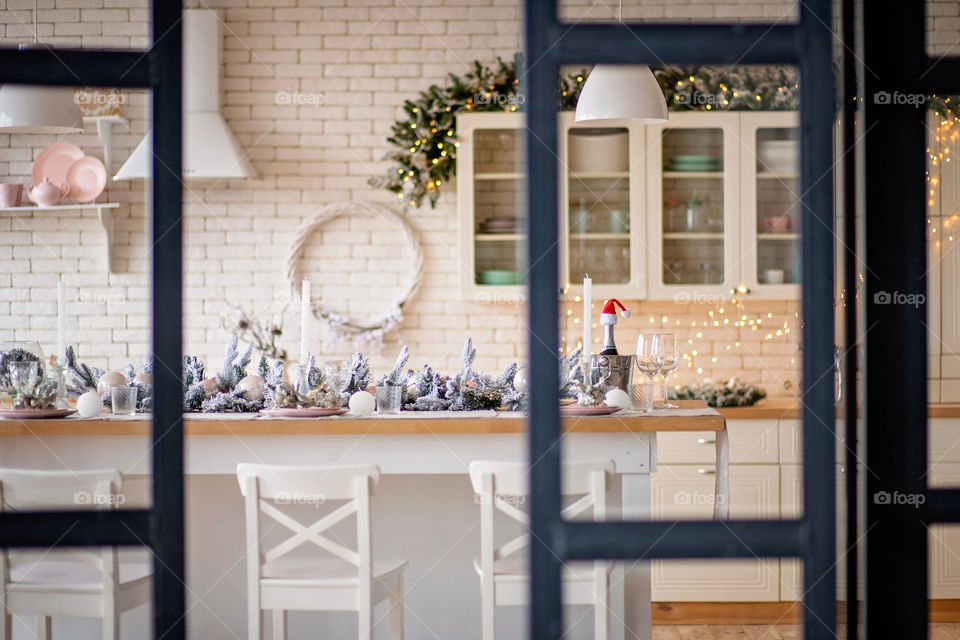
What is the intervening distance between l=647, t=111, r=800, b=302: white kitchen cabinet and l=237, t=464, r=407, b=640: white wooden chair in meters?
2.30

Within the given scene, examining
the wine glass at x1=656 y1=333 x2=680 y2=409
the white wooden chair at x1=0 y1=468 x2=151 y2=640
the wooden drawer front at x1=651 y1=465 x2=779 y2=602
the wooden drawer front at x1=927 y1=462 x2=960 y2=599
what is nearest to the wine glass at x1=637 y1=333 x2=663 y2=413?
the wine glass at x1=656 y1=333 x2=680 y2=409

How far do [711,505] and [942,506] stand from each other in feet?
9.34

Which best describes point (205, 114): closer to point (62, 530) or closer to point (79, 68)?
point (79, 68)

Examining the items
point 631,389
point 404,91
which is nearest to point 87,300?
point 404,91

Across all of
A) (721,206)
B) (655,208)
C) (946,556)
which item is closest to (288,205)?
(655,208)

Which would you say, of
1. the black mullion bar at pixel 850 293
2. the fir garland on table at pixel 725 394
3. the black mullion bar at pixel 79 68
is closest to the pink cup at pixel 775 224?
the fir garland on table at pixel 725 394

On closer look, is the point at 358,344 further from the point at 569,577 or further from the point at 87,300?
the point at 569,577

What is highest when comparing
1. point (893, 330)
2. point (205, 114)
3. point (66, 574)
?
point (205, 114)

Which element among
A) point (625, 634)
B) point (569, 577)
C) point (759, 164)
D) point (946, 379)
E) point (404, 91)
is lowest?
point (625, 634)

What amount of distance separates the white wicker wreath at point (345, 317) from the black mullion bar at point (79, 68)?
11.2ft

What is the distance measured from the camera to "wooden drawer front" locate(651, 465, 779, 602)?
3.86 meters

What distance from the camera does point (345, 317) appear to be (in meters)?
4.47

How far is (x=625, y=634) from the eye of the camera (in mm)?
2611

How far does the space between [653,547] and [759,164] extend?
11.4ft
